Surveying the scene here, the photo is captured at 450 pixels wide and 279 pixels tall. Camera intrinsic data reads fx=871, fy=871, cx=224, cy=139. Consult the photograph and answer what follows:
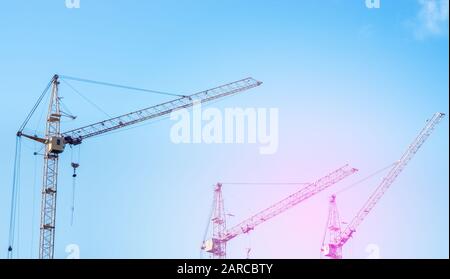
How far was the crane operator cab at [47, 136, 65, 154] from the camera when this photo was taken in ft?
244

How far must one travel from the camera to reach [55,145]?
7456 centimetres

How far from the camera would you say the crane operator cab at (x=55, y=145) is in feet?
244

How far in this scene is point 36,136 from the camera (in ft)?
244
